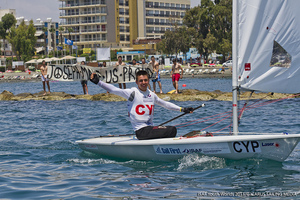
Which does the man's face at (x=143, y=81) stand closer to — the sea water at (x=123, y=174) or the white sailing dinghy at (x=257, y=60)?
the white sailing dinghy at (x=257, y=60)

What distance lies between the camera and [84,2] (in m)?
124

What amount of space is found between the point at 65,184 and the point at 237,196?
10.8ft

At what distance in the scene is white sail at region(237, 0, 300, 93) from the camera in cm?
934

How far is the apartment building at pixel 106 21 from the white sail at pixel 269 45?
4419 inches

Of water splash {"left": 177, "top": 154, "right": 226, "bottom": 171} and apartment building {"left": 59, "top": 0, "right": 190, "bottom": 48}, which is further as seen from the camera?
apartment building {"left": 59, "top": 0, "right": 190, "bottom": 48}

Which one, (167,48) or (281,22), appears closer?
(281,22)

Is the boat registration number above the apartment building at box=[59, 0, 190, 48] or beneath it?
beneath

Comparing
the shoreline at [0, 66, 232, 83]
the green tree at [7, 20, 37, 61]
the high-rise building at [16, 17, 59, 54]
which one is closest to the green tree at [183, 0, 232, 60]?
the shoreline at [0, 66, 232, 83]

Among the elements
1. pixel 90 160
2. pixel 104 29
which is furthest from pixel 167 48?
pixel 90 160

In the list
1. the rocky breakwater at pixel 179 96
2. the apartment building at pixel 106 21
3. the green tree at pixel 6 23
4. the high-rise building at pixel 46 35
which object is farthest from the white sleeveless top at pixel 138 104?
the high-rise building at pixel 46 35

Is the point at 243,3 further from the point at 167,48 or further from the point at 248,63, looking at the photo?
the point at 167,48

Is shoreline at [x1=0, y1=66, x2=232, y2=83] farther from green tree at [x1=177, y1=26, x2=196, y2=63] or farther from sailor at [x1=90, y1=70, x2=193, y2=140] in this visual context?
sailor at [x1=90, y1=70, x2=193, y2=140]

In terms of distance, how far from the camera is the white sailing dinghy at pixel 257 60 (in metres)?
9.27

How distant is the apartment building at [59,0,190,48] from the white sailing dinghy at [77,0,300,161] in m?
112
